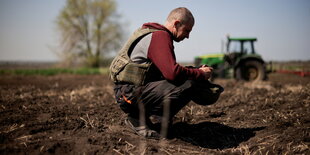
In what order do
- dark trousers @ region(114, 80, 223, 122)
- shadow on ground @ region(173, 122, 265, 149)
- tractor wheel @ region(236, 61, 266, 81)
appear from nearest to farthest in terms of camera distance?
dark trousers @ region(114, 80, 223, 122)
shadow on ground @ region(173, 122, 265, 149)
tractor wheel @ region(236, 61, 266, 81)

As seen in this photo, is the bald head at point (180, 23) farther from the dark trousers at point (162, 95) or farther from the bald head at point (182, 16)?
the dark trousers at point (162, 95)

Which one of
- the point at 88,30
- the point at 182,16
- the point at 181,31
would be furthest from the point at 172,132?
the point at 88,30

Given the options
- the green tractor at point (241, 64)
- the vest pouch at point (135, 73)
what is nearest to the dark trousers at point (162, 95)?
the vest pouch at point (135, 73)

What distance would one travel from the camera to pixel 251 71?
11.8 m

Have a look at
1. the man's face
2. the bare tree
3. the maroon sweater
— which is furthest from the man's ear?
the bare tree

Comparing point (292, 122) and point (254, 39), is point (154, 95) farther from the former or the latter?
point (254, 39)

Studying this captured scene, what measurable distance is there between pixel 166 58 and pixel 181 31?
18.0 inches

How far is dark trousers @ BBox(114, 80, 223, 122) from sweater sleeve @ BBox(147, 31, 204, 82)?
131 mm

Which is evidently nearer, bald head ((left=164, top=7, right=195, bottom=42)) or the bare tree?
bald head ((left=164, top=7, right=195, bottom=42))

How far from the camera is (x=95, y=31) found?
30562 millimetres

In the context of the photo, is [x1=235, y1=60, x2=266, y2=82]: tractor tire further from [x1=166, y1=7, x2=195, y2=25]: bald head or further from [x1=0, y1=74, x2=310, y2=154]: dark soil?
[x1=166, y1=7, x2=195, y2=25]: bald head

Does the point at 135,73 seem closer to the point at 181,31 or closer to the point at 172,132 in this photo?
the point at 181,31

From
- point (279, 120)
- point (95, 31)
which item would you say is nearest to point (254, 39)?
point (279, 120)

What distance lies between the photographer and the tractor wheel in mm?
11461
